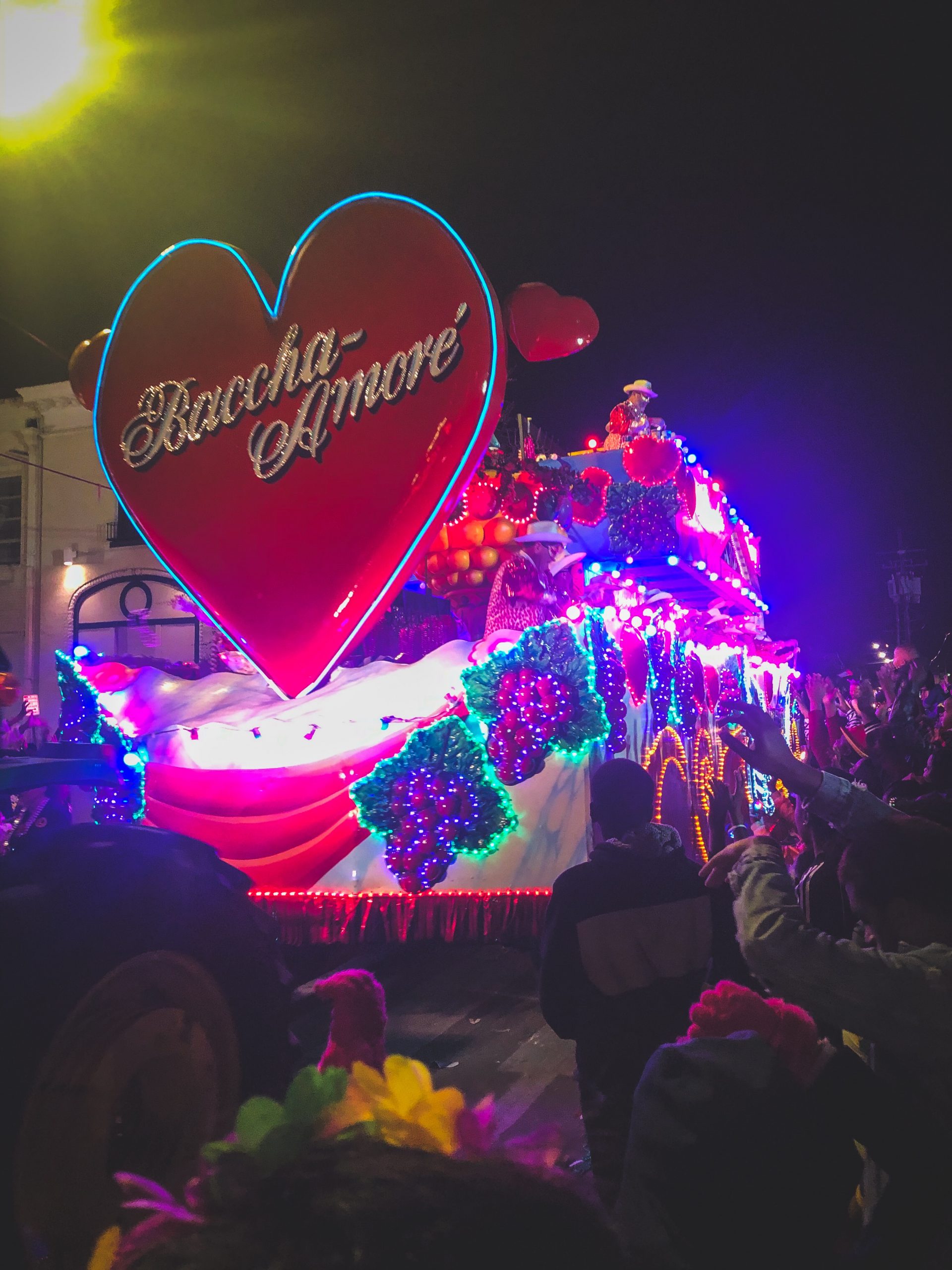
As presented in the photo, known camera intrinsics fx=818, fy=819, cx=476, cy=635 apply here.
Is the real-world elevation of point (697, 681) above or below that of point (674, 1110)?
above

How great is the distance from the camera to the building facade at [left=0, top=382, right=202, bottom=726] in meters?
20.4

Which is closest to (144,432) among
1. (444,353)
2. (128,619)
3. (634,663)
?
(444,353)

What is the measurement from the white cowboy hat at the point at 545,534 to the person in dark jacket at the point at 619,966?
12.1 ft

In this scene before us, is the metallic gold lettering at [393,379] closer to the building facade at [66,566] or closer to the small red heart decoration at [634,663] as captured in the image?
the small red heart decoration at [634,663]

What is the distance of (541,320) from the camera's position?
3.74 meters

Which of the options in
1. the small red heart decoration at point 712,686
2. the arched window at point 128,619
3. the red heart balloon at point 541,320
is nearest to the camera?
the red heart balloon at point 541,320

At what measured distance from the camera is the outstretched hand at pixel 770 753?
7.20ft

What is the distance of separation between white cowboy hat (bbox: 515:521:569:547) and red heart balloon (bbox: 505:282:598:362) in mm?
2416

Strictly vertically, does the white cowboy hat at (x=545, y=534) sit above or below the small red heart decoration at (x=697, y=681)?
above

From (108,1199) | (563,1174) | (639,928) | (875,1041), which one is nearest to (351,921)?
(639,928)

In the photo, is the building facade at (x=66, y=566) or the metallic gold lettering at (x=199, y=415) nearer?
the metallic gold lettering at (x=199, y=415)

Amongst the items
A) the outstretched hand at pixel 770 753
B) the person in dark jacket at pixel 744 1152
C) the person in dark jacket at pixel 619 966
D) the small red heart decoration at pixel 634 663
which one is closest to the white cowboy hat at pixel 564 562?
the small red heart decoration at pixel 634 663

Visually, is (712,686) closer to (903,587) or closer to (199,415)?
(199,415)

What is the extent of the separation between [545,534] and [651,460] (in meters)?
1.17
